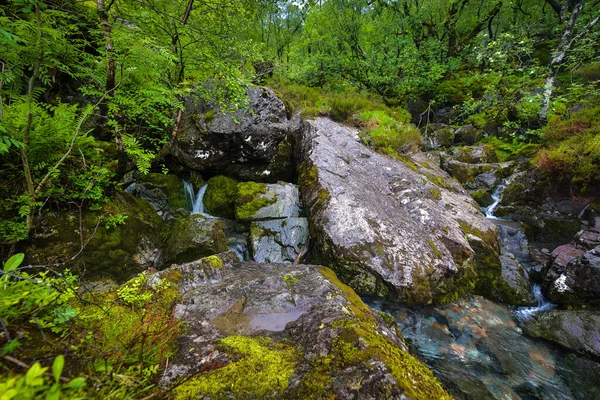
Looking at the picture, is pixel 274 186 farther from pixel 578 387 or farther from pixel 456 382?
pixel 578 387

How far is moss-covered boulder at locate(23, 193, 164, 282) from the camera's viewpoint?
4.47 m

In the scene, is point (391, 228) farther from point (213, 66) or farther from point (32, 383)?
point (32, 383)

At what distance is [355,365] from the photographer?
5.89 feet

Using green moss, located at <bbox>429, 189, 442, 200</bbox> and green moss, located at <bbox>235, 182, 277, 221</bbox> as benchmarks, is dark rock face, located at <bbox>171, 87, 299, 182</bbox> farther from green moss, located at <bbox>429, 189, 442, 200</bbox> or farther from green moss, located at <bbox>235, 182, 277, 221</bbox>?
green moss, located at <bbox>429, 189, 442, 200</bbox>

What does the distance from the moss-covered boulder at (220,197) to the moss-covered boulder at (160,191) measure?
0.81 m

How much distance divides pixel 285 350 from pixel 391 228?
4274 millimetres

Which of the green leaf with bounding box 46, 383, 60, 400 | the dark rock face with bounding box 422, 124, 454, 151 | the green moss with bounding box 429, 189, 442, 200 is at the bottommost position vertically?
the green leaf with bounding box 46, 383, 60, 400

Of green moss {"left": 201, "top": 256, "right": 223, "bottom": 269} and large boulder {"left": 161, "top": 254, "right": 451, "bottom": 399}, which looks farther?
green moss {"left": 201, "top": 256, "right": 223, "bottom": 269}

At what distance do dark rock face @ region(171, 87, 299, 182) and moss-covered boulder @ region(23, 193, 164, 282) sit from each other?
2.39 metres

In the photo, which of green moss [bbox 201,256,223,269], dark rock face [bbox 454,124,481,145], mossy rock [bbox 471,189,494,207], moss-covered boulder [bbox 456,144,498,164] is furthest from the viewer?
dark rock face [bbox 454,124,481,145]

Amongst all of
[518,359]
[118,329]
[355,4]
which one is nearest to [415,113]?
[355,4]

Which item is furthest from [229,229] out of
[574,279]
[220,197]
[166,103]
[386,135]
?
[574,279]

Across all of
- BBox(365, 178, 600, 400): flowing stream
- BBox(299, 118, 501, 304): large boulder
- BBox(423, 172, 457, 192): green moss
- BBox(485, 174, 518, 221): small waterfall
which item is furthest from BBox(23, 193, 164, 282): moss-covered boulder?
BBox(485, 174, 518, 221): small waterfall

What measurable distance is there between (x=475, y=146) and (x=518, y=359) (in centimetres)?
1093
